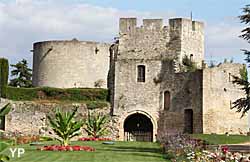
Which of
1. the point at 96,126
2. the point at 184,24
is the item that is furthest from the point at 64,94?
the point at 184,24

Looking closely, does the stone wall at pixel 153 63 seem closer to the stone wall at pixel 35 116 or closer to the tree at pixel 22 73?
the stone wall at pixel 35 116

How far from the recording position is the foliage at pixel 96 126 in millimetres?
37125

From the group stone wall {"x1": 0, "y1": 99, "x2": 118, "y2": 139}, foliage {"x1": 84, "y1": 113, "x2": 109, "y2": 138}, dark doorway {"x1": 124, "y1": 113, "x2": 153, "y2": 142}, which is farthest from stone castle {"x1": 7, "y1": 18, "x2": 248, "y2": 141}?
stone wall {"x1": 0, "y1": 99, "x2": 118, "y2": 139}

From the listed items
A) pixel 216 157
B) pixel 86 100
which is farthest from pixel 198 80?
pixel 216 157

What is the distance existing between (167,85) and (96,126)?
5.67m

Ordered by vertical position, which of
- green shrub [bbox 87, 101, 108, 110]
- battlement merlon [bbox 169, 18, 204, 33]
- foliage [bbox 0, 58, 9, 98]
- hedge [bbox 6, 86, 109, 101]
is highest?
battlement merlon [bbox 169, 18, 204, 33]

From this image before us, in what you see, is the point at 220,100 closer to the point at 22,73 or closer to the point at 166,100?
the point at 166,100

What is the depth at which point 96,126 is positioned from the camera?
37.2m

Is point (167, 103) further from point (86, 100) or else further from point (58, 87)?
point (58, 87)

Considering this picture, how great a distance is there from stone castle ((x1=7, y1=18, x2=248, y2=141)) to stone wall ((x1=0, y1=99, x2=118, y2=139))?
2033mm

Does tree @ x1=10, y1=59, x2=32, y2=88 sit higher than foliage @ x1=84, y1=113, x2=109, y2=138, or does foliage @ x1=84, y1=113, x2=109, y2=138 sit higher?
tree @ x1=10, y1=59, x2=32, y2=88

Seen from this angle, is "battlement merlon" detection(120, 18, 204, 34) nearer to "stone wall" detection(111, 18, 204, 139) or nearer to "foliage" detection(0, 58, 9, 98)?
"stone wall" detection(111, 18, 204, 139)

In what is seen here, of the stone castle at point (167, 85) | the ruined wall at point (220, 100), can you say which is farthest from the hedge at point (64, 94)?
the ruined wall at point (220, 100)

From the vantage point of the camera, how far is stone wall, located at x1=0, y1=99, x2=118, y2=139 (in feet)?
124
